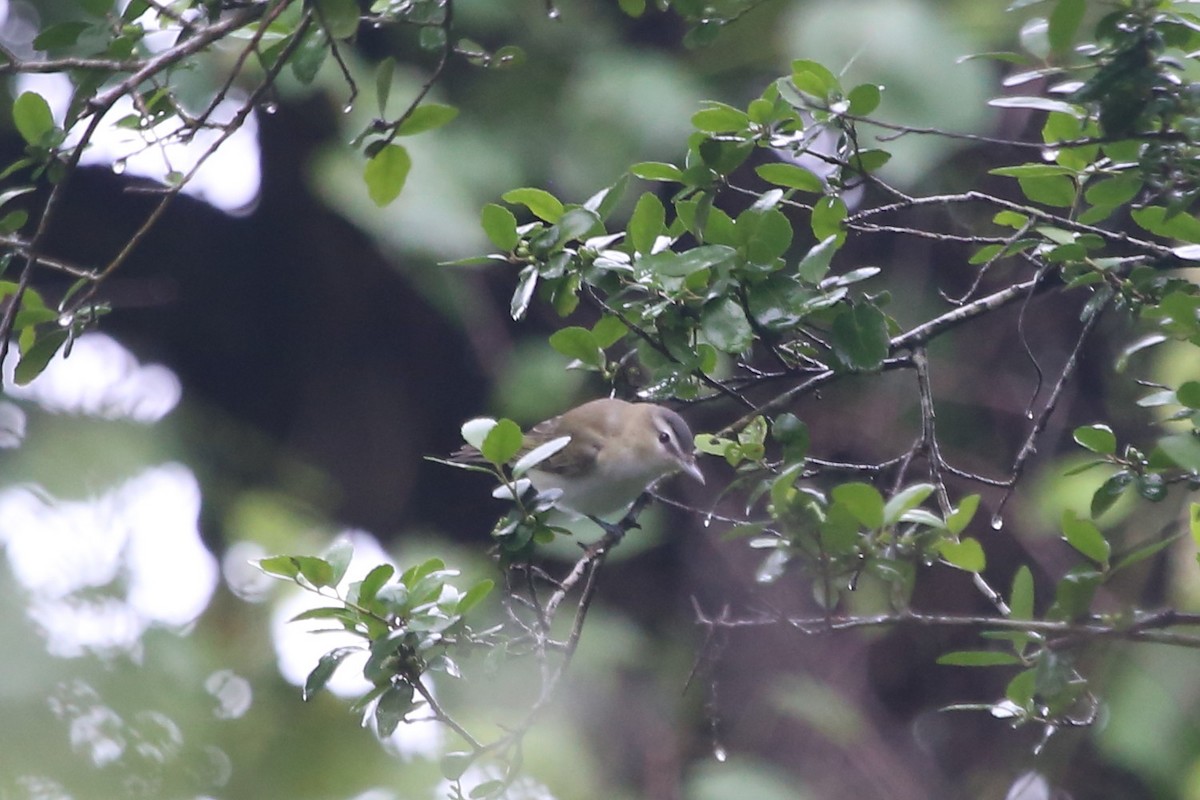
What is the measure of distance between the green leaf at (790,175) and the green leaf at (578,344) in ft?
1.16

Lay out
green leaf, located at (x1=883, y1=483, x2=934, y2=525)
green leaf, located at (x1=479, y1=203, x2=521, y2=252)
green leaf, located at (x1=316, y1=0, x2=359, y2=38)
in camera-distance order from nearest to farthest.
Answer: green leaf, located at (x1=883, y1=483, x2=934, y2=525), green leaf, located at (x1=316, y1=0, x2=359, y2=38), green leaf, located at (x1=479, y1=203, x2=521, y2=252)

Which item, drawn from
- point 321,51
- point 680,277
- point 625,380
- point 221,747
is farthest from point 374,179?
point 221,747

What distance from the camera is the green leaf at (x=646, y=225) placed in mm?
1497

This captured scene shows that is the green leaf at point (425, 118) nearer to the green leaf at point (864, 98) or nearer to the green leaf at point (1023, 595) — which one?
the green leaf at point (864, 98)

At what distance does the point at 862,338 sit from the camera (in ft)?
4.74

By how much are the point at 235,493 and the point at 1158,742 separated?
3.02 m

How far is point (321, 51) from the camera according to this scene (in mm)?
1480

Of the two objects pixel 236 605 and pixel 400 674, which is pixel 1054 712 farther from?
pixel 236 605

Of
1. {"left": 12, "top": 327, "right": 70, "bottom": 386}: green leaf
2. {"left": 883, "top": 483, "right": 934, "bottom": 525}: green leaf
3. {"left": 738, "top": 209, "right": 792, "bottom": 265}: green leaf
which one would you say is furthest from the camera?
{"left": 12, "top": 327, "right": 70, "bottom": 386}: green leaf

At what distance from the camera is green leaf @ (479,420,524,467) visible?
4.91 feet

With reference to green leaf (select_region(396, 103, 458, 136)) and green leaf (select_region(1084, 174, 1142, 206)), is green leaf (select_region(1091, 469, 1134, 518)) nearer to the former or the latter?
green leaf (select_region(1084, 174, 1142, 206))

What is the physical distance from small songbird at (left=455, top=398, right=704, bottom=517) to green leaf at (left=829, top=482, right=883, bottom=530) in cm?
153

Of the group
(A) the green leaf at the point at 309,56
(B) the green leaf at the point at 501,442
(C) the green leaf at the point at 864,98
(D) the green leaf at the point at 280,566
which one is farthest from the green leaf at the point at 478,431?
(C) the green leaf at the point at 864,98

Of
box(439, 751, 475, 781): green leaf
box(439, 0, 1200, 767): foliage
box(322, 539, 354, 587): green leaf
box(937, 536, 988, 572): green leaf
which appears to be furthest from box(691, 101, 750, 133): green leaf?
box(439, 751, 475, 781): green leaf
